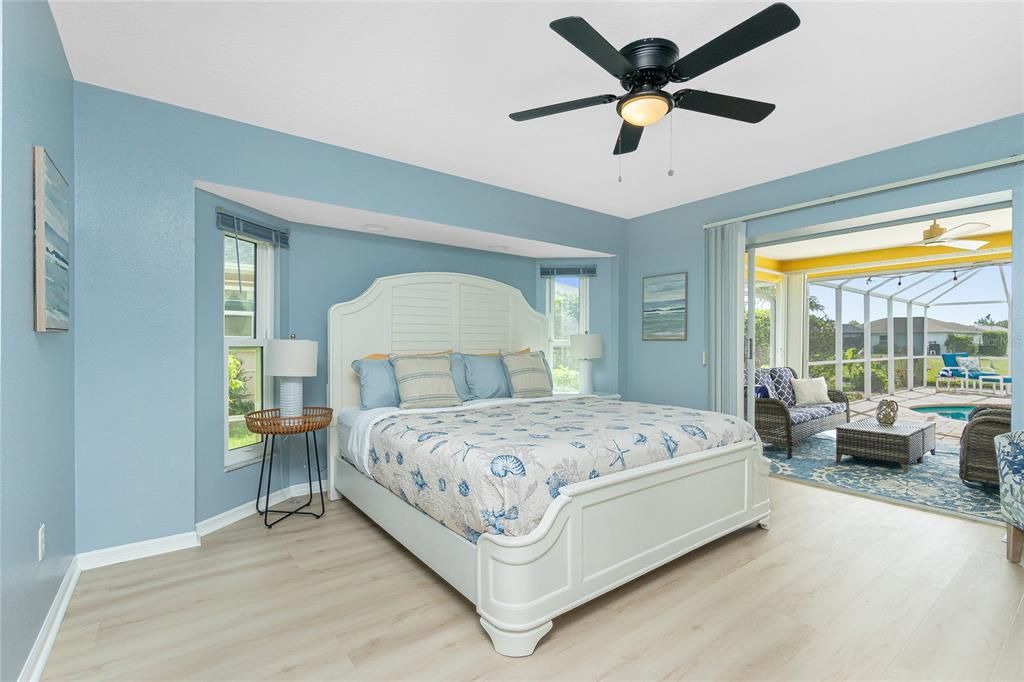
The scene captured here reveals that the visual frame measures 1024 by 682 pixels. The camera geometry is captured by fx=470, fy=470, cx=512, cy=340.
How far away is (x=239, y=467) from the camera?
3295 millimetres

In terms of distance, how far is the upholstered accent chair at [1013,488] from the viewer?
2.48 meters

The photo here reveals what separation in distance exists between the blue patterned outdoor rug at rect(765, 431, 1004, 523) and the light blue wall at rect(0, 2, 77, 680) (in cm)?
490

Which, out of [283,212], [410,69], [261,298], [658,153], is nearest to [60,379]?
[261,298]

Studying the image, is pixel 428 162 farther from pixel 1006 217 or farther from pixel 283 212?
pixel 1006 217

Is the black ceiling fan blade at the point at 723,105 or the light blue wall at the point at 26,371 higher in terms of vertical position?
the black ceiling fan blade at the point at 723,105

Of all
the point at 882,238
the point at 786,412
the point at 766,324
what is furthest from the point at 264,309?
the point at 766,324

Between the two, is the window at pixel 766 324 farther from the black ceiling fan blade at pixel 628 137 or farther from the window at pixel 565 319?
the black ceiling fan blade at pixel 628 137

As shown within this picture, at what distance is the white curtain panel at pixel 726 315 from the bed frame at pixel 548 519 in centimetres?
128

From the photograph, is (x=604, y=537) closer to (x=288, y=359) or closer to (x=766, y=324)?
(x=288, y=359)

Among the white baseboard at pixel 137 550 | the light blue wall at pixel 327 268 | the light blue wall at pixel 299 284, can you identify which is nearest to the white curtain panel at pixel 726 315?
the light blue wall at pixel 299 284

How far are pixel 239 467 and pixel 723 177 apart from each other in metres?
4.35

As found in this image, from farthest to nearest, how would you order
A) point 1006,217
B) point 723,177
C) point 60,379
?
point 1006,217, point 723,177, point 60,379

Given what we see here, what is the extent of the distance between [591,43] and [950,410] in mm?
8694

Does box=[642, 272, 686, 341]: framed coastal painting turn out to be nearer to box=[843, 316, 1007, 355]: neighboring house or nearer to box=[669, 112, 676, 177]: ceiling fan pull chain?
box=[669, 112, 676, 177]: ceiling fan pull chain
